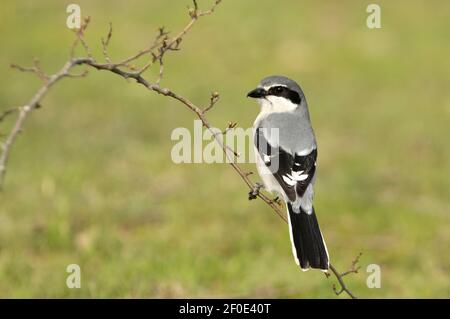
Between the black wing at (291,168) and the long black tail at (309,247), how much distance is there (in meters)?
0.40

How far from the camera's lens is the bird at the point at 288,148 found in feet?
18.5

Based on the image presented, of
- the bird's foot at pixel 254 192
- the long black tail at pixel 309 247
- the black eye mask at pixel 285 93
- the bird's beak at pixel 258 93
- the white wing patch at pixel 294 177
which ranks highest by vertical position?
the black eye mask at pixel 285 93

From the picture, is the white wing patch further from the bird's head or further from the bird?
the bird's head

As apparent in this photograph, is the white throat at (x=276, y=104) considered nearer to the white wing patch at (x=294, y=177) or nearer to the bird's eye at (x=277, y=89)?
the bird's eye at (x=277, y=89)

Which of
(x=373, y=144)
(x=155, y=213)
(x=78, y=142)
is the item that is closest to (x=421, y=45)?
(x=373, y=144)

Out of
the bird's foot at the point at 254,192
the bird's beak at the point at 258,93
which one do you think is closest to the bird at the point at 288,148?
the bird's beak at the point at 258,93

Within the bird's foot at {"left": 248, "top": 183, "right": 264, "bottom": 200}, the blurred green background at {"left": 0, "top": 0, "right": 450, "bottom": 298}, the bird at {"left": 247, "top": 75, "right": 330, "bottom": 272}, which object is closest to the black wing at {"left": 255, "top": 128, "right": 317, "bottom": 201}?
the bird at {"left": 247, "top": 75, "right": 330, "bottom": 272}

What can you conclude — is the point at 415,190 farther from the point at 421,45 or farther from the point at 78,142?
the point at 421,45

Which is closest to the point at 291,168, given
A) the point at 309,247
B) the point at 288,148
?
the point at 288,148

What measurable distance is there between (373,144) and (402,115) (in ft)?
5.05

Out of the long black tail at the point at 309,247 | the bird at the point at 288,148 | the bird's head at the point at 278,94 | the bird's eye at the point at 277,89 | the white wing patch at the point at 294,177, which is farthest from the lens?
the bird's eye at the point at 277,89

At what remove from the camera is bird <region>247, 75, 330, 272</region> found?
563 centimetres

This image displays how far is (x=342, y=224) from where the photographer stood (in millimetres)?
9367

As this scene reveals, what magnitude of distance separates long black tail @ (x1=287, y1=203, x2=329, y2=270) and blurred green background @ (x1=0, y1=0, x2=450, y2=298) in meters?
2.12
